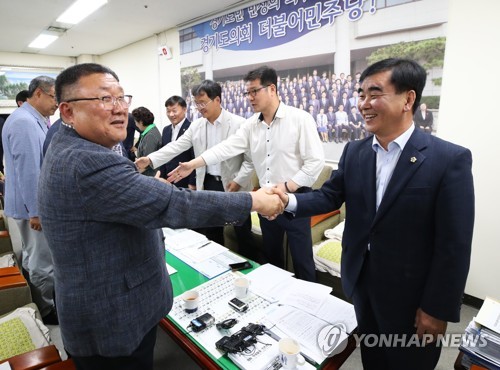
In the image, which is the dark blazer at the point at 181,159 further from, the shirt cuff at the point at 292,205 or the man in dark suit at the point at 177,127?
the shirt cuff at the point at 292,205

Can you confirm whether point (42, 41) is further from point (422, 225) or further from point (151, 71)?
point (422, 225)

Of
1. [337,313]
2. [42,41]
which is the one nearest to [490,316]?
[337,313]

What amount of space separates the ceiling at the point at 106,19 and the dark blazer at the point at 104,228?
147 inches

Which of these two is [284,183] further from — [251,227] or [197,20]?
[197,20]

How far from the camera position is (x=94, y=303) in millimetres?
954

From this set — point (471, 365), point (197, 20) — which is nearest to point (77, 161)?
point (471, 365)

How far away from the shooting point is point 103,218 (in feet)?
3.00

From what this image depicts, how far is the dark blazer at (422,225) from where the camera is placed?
105 centimetres

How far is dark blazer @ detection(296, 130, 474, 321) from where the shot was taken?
105cm

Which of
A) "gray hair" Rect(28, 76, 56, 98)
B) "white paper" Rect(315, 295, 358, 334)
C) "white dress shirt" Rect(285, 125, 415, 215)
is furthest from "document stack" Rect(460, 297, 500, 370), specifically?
"gray hair" Rect(28, 76, 56, 98)

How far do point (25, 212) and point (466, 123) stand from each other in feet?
11.5

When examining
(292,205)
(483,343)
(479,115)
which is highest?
(479,115)

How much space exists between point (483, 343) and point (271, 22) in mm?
3676

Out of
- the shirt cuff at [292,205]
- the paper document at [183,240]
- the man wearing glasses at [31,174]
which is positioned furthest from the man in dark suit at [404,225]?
the man wearing glasses at [31,174]
